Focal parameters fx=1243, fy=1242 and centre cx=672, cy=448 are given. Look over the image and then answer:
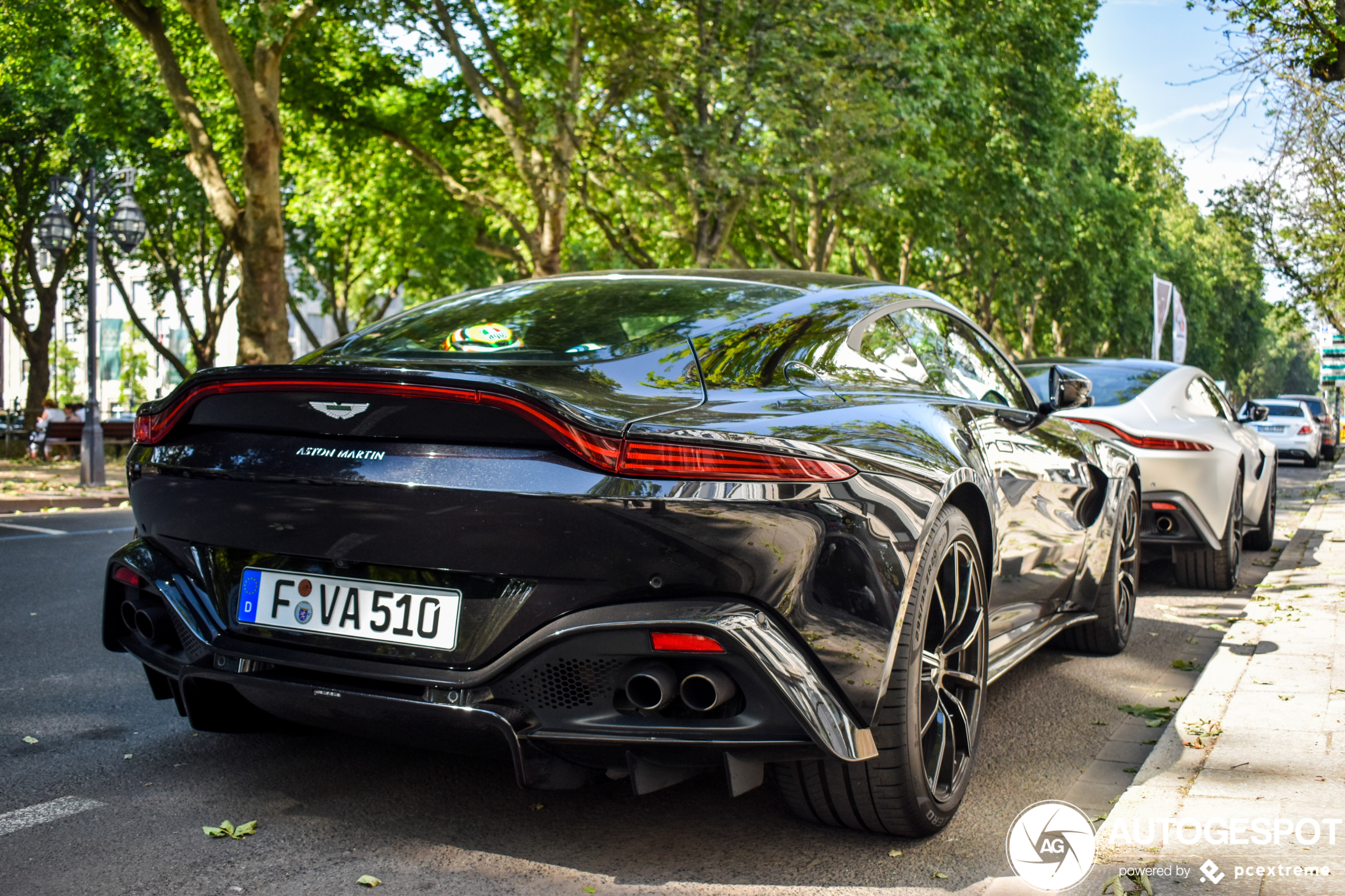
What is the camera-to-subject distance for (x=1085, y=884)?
2.81 metres

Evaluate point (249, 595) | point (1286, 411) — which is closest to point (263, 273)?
point (249, 595)

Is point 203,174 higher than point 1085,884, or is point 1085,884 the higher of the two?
point 203,174

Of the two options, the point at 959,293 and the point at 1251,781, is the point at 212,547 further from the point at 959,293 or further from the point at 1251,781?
the point at 959,293

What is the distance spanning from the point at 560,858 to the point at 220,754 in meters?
1.40

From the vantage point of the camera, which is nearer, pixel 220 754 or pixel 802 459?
pixel 802 459

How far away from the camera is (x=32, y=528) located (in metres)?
11.1

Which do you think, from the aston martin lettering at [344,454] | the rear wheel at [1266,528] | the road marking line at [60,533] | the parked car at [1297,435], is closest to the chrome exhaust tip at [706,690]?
the aston martin lettering at [344,454]

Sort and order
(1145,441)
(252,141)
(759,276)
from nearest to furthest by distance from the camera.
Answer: (759,276)
(1145,441)
(252,141)

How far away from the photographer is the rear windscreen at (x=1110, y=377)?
25.3 ft

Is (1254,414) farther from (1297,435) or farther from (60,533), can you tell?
(1297,435)

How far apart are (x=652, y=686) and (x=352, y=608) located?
0.76m

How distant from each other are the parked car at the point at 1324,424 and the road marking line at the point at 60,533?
91.3 feet

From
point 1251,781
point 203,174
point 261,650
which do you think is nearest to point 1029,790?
point 1251,781

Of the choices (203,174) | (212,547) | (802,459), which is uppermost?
(203,174)
